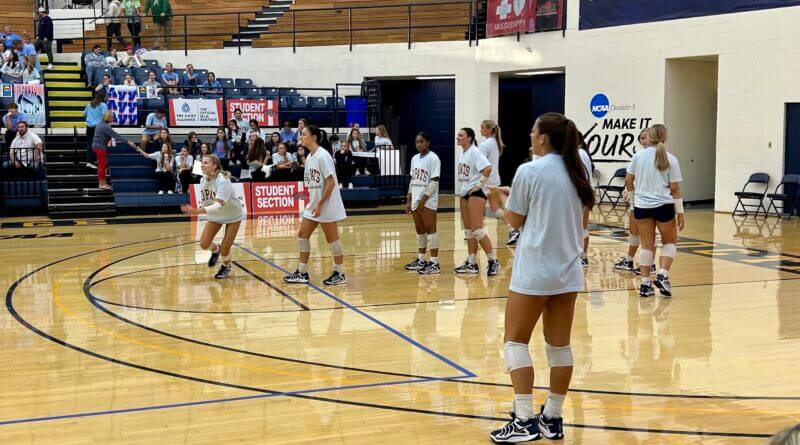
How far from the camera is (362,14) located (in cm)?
2611

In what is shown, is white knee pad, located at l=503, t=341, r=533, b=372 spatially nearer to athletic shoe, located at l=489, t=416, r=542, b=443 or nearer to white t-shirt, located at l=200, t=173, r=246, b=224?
athletic shoe, located at l=489, t=416, r=542, b=443

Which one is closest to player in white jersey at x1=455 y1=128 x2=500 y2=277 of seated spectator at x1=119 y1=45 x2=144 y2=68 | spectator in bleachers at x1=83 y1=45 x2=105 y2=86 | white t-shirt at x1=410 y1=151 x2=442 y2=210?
white t-shirt at x1=410 y1=151 x2=442 y2=210

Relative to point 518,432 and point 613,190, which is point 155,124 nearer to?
point 613,190

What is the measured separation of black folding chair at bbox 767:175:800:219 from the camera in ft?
57.4

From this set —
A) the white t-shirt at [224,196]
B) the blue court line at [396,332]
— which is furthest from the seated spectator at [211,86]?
the blue court line at [396,332]

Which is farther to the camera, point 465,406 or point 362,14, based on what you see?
point 362,14

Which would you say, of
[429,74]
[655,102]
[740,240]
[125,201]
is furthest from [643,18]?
[125,201]

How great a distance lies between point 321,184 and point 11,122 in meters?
12.0

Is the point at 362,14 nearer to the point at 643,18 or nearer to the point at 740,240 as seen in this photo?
the point at 643,18

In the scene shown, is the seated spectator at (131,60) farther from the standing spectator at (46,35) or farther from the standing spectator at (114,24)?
the standing spectator at (46,35)

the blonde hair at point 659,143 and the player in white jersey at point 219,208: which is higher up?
the blonde hair at point 659,143

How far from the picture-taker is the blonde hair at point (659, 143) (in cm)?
930

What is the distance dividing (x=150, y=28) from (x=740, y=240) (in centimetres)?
1935

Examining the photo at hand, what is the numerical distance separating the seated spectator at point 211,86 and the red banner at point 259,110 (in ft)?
2.37
